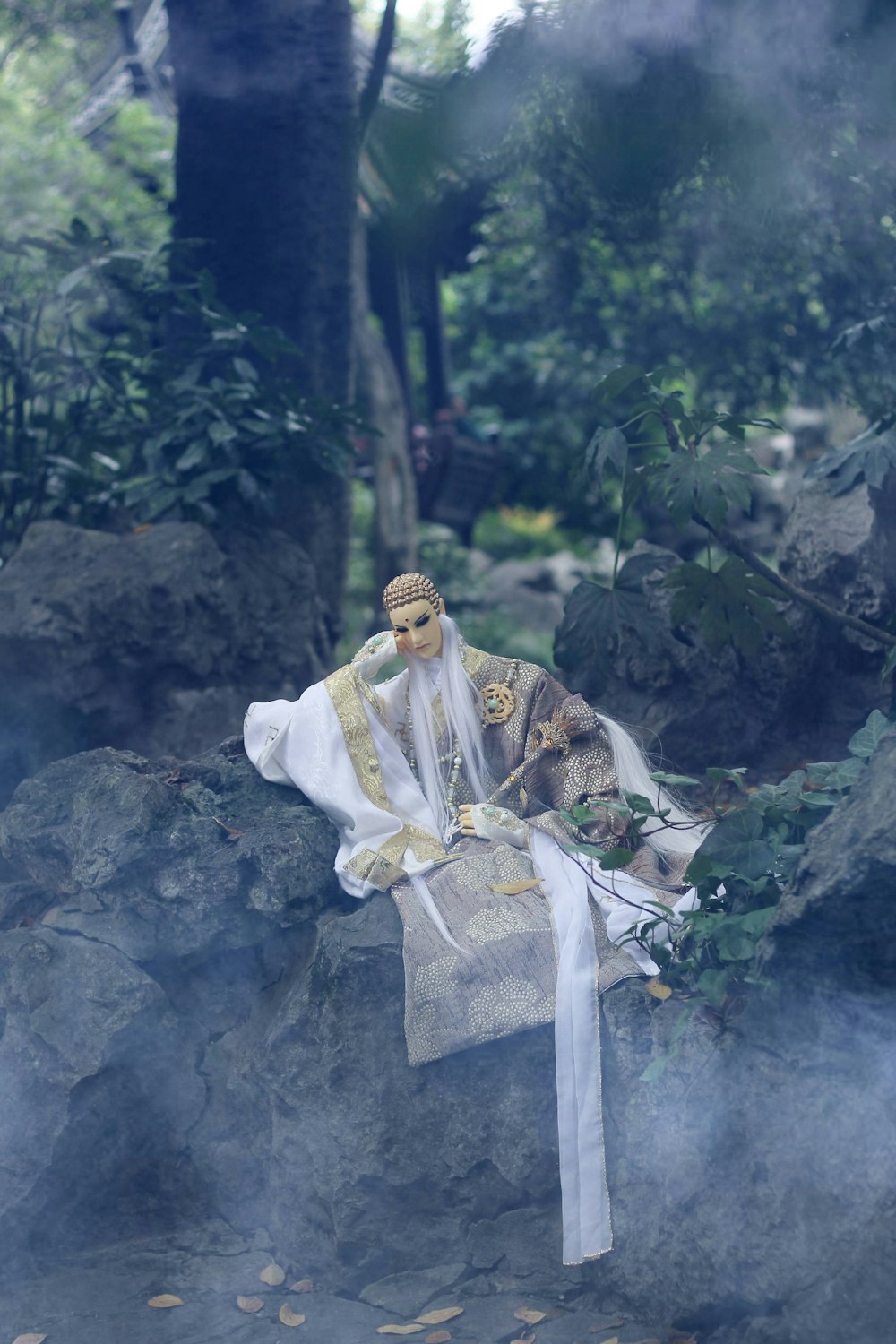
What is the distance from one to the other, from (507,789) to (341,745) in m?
0.54

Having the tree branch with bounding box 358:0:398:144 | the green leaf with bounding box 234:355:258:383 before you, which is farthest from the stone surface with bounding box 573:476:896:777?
the tree branch with bounding box 358:0:398:144

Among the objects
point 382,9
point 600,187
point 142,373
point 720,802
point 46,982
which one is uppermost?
point 382,9

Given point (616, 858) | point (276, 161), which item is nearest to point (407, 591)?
point (616, 858)

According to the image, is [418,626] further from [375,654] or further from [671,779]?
[671,779]

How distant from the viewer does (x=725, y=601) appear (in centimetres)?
452

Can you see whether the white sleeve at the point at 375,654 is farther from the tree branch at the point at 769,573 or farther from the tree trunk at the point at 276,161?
the tree trunk at the point at 276,161

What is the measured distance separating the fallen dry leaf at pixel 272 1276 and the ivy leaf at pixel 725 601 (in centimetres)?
248

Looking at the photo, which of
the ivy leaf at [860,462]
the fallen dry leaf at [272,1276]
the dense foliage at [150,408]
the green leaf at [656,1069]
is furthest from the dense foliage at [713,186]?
the fallen dry leaf at [272,1276]

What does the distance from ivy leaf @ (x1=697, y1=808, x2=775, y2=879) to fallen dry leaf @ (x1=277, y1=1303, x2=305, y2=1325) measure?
1.60m

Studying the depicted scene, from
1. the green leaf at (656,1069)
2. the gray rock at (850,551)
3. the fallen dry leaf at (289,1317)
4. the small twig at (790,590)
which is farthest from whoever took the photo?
the gray rock at (850,551)

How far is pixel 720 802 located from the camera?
15.5 feet

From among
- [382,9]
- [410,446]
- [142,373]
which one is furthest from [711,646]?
[410,446]

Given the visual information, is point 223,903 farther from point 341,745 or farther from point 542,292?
point 542,292

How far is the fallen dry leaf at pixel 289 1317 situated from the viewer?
3.27 metres
